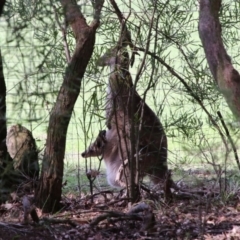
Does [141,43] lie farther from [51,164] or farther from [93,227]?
[93,227]

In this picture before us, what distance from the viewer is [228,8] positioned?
4.09 metres

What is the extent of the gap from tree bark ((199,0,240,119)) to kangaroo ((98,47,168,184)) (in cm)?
73

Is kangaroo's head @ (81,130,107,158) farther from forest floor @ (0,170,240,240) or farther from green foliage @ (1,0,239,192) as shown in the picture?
forest floor @ (0,170,240,240)

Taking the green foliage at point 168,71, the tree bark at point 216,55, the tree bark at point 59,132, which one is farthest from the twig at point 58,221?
the tree bark at point 216,55

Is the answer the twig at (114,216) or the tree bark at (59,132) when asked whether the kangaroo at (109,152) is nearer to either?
the tree bark at (59,132)

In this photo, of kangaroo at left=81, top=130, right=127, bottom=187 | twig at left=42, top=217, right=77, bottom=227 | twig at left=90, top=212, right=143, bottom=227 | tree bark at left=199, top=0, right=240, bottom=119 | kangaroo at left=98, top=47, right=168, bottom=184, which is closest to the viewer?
tree bark at left=199, top=0, right=240, bottom=119

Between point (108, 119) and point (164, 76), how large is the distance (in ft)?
1.42

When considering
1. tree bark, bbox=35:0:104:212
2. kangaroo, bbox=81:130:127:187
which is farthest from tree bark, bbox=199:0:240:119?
kangaroo, bbox=81:130:127:187

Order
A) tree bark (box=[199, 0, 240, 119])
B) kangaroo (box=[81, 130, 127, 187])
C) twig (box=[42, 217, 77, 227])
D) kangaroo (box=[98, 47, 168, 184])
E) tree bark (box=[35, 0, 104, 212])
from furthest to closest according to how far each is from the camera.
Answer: kangaroo (box=[81, 130, 127, 187])
kangaroo (box=[98, 47, 168, 184])
tree bark (box=[35, 0, 104, 212])
twig (box=[42, 217, 77, 227])
tree bark (box=[199, 0, 240, 119])

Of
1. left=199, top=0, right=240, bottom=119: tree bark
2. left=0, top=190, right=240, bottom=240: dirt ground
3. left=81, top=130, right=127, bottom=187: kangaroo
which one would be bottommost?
left=0, top=190, right=240, bottom=240: dirt ground

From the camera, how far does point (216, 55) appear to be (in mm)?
2697

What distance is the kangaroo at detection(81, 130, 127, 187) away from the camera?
15.6ft

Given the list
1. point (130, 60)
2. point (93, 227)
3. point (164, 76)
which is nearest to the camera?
point (93, 227)

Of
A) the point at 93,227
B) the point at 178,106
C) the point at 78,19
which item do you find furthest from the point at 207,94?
the point at 93,227
